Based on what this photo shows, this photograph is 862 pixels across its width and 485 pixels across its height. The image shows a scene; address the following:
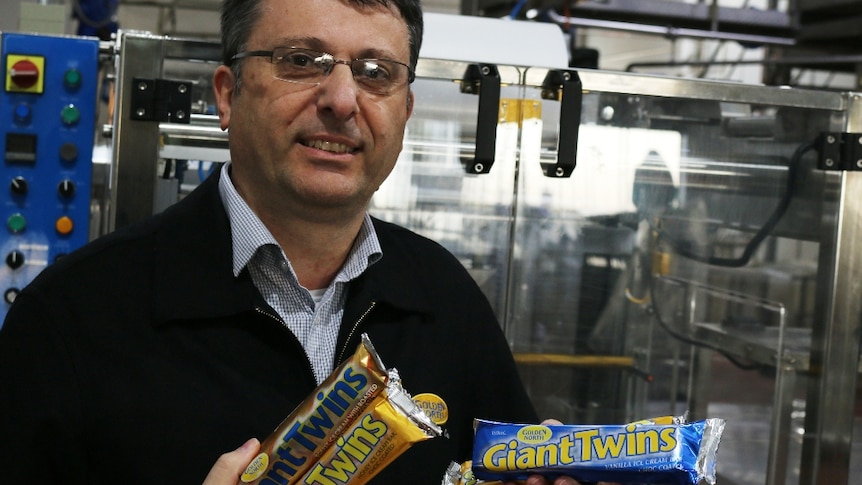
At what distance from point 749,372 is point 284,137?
68.6 inches

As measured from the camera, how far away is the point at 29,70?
205 cm

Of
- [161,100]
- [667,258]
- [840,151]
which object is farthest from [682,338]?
[161,100]

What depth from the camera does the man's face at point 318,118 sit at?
1123 mm

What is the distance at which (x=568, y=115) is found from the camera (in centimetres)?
212

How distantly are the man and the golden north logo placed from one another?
0.09 ft

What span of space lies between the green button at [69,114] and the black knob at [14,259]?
1.00 ft

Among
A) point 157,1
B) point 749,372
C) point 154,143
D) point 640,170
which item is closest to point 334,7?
point 154,143

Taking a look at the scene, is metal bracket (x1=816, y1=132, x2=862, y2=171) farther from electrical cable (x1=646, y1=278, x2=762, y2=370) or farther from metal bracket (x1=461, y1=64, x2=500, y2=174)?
metal bracket (x1=461, y1=64, x2=500, y2=174)

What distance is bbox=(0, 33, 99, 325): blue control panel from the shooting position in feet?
6.77

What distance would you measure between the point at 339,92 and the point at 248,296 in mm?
262

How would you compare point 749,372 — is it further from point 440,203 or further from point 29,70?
point 29,70

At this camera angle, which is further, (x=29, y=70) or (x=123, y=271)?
(x=29, y=70)

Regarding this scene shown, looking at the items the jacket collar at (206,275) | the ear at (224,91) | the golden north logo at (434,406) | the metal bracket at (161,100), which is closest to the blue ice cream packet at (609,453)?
the golden north logo at (434,406)

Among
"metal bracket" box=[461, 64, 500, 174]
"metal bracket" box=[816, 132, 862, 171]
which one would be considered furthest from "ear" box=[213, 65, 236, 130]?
"metal bracket" box=[816, 132, 862, 171]
